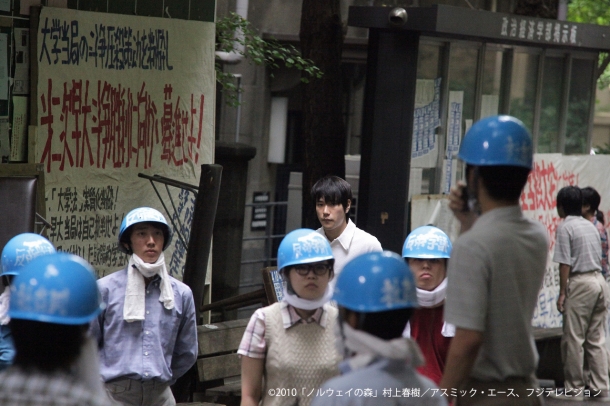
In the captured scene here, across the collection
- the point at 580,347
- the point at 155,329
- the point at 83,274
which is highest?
the point at 83,274

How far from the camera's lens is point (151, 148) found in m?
7.46

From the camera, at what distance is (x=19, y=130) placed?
627 centimetres

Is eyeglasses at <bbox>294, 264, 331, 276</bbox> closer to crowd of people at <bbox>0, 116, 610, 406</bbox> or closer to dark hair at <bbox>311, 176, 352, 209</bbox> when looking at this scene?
crowd of people at <bbox>0, 116, 610, 406</bbox>

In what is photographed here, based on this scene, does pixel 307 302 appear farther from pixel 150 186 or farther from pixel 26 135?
pixel 150 186

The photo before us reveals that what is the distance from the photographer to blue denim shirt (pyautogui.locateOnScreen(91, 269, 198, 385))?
474 centimetres

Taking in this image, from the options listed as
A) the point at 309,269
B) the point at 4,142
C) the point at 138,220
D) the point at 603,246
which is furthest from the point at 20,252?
the point at 603,246

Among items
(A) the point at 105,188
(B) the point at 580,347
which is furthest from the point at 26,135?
(B) the point at 580,347

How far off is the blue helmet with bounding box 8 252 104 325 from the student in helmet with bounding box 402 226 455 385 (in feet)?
6.72

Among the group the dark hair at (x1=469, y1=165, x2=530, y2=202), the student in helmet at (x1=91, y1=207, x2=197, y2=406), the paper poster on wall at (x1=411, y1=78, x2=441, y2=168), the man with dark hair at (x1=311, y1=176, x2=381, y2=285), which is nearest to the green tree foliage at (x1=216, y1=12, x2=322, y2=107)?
the paper poster on wall at (x1=411, y1=78, x2=441, y2=168)

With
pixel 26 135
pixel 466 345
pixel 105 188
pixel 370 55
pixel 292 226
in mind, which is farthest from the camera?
pixel 292 226

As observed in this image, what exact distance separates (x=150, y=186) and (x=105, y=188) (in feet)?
1.67

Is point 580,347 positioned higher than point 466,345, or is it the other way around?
point 466,345

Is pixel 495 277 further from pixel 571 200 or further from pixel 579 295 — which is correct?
pixel 579 295

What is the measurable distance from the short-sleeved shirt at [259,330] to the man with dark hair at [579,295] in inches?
231
